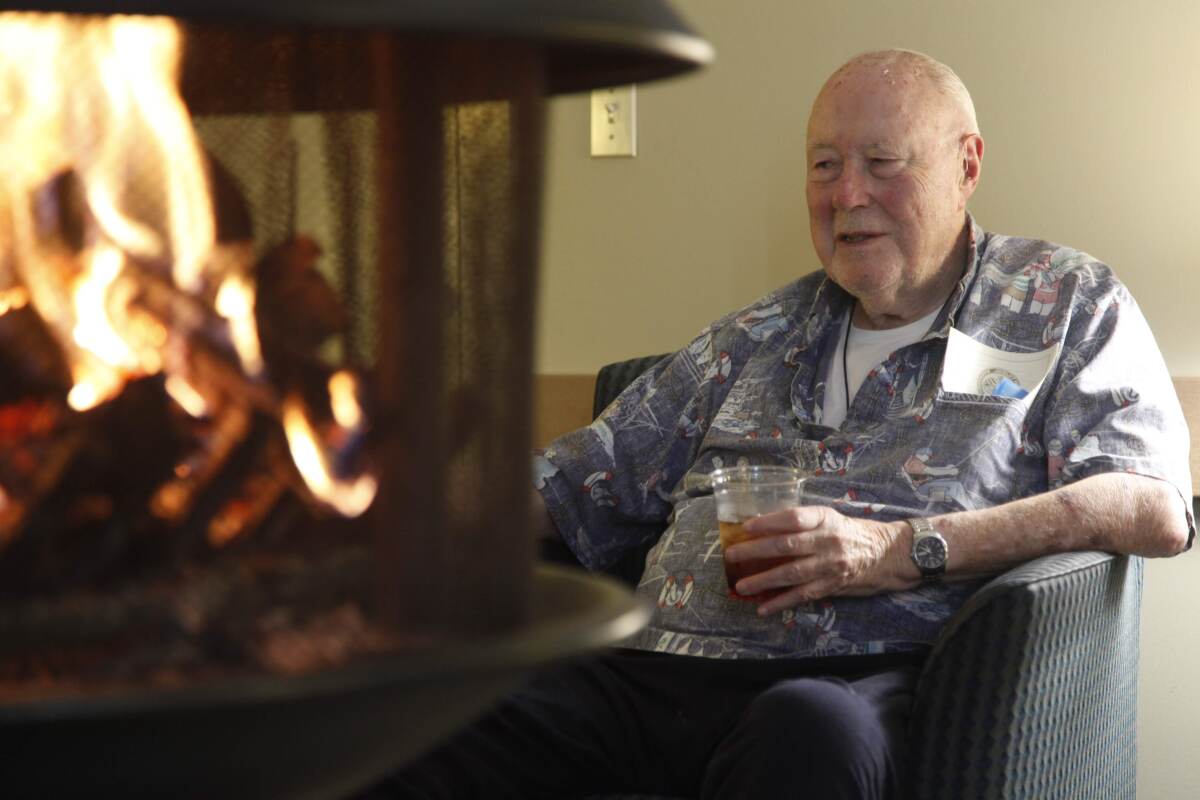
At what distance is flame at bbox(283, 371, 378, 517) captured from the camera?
89cm

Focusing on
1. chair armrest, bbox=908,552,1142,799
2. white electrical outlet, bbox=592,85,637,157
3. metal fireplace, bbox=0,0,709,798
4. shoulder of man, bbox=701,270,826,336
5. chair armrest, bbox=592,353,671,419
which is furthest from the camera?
white electrical outlet, bbox=592,85,637,157

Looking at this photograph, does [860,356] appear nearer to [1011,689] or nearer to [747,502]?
[747,502]

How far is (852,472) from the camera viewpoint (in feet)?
6.66

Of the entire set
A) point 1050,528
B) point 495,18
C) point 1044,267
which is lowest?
point 1050,528

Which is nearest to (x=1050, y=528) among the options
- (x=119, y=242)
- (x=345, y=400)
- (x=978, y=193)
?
(x=978, y=193)

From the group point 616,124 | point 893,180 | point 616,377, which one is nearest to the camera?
point 893,180

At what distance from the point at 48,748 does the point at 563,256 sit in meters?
2.13

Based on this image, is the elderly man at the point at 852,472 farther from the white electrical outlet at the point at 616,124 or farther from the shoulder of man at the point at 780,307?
the white electrical outlet at the point at 616,124

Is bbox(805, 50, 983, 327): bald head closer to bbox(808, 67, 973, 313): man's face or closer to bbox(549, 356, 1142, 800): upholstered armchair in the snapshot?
bbox(808, 67, 973, 313): man's face

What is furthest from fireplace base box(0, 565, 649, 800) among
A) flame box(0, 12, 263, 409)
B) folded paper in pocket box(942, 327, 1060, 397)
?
folded paper in pocket box(942, 327, 1060, 397)

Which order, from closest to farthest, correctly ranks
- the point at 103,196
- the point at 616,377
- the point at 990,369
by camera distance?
the point at 103,196
the point at 990,369
the point at 616,377

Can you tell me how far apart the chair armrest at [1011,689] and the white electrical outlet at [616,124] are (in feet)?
4.27

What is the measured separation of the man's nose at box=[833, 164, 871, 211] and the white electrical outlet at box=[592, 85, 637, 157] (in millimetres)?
630

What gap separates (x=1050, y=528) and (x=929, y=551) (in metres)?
0.16
